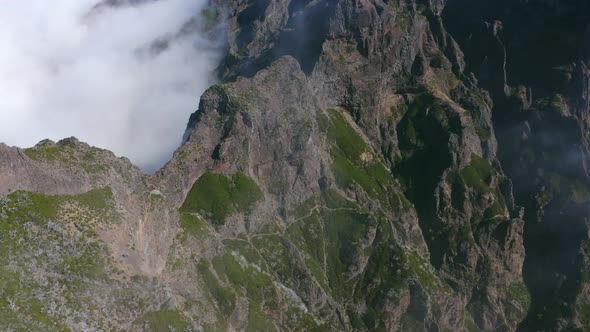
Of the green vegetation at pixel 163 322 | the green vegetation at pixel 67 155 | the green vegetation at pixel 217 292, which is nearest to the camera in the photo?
the green vegetation at pixel 163 322

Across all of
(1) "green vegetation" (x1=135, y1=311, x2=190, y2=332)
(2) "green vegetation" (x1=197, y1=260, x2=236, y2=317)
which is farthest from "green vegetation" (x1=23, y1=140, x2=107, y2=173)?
(2) "green vegetation" (x1=197, y1=260, x2=236, y2=317)

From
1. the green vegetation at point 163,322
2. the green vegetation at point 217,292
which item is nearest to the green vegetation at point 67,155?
the green vegetation at point 163,322

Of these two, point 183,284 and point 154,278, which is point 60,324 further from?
point 183,284

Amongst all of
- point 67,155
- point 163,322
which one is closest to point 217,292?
point 163,322

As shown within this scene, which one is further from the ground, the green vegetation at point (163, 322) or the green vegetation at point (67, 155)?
the green vegetation at point (67, 155)

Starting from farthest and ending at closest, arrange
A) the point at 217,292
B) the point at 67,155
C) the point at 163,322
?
the point at 217,292, the point at 67,155, the point at 163,322

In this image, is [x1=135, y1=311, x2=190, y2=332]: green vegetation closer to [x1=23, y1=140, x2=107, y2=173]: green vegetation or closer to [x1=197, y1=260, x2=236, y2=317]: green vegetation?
[x1=197, y1=260, x2=236, y2=317]: green vegetation

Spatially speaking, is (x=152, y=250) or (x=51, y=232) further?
(x=152, y=250)

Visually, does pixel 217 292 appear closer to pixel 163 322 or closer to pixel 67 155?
pixel 163 322

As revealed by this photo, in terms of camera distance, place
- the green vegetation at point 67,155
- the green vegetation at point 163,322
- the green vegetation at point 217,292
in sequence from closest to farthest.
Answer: the green vegetation at point 163,322 → the green vegetation at point 67,155 → the green vegetation at point 217,292

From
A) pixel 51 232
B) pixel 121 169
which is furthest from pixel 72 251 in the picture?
pixel 121 169

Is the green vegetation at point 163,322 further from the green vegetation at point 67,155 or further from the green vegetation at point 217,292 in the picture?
the green vegetation at point 67,155
